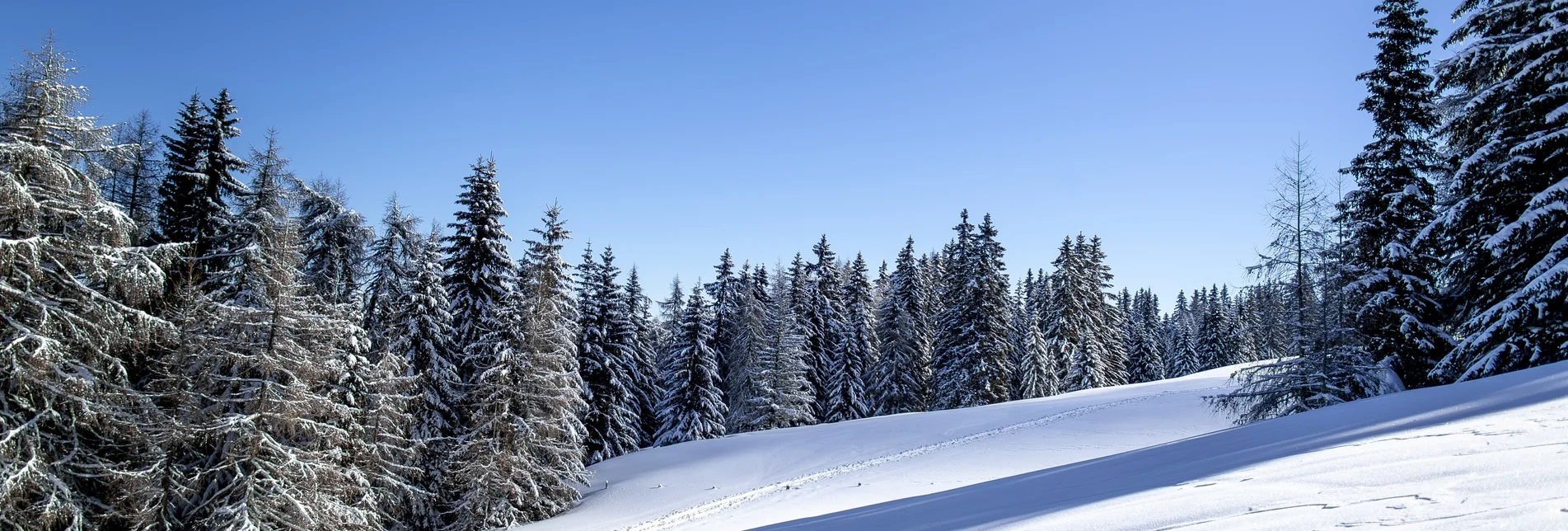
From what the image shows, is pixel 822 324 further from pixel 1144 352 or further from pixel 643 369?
pixel 1144 352

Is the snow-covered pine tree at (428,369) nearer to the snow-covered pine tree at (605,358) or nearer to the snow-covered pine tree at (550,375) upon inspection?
the snow-covered pine tree at (550,375)

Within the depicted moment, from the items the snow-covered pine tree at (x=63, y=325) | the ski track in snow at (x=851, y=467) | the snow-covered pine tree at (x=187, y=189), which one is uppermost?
the snow-covered pine tree at (x=187, y=189)

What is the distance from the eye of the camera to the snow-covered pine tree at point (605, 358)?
112 ft

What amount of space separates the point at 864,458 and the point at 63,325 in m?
21.1

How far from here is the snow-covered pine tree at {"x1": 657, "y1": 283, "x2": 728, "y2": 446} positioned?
127ft

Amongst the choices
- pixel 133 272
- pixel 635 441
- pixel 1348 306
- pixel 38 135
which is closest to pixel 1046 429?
pixel 1348 306

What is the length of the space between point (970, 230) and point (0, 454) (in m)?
41.8

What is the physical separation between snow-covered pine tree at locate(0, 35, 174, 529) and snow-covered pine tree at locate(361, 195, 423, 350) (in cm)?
767

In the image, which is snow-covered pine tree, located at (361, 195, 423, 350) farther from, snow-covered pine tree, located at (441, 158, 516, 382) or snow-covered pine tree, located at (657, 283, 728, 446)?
snow-covered pine tree, located at (657, 283, 728, 446)

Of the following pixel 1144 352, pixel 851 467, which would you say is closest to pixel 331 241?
pixel 851 467

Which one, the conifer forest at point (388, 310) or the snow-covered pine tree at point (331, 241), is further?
the snow-covered pine tree at point (331, 241)

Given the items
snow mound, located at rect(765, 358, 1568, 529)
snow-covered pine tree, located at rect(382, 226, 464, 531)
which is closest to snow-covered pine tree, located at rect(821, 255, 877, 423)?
snow-covered pine tree, located at rect(382, 226, 464, 531)

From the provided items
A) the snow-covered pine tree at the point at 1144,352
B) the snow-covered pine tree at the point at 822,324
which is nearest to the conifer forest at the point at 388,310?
the snow-covered pine tree at the point at 822,324

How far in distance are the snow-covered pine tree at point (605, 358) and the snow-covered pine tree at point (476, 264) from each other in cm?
841
